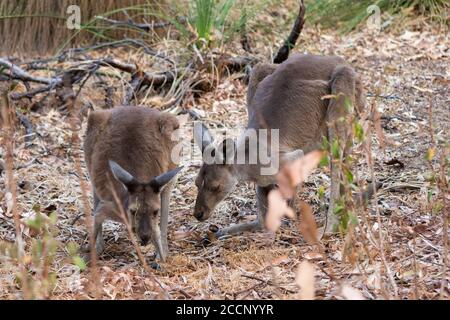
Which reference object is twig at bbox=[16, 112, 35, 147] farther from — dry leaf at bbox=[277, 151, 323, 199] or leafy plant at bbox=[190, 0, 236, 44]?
dry leaf at bbox=[277, 151, 323, 199]

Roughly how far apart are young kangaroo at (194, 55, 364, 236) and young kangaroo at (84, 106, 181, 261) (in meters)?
0.23

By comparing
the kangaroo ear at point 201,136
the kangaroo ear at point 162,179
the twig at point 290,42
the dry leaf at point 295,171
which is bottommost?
the dry leaf at point 295,171

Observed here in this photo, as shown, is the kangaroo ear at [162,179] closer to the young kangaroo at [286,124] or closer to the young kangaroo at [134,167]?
the young kangaroo at [134,167]

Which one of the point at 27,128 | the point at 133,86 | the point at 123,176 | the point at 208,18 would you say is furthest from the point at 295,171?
the point at 208,18

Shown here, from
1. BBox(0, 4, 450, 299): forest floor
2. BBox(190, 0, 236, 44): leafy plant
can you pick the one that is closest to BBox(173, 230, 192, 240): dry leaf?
BBox(0, 4, 450, 299): forest floor

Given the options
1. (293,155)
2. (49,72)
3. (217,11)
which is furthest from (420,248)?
(49,72)

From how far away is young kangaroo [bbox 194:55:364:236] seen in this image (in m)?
4.68

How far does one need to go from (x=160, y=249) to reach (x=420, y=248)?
1.32 meters

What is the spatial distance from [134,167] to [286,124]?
93 cm

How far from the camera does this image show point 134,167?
445 cm

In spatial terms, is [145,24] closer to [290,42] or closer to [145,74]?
[145,74]

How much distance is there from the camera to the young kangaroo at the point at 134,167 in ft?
13.8

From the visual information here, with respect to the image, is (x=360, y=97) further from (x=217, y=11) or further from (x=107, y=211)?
(x=217, y=11)

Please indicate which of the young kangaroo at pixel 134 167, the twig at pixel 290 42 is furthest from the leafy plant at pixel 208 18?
the young kangaroo at pixel 134 167
